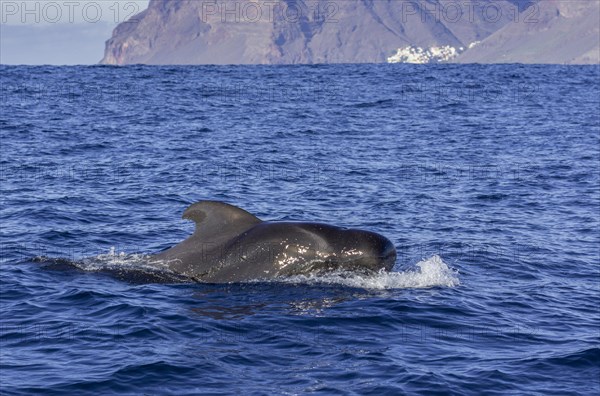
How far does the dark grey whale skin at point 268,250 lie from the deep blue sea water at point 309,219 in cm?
35

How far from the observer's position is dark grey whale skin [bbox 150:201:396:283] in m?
17.1

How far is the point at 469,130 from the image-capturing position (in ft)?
134

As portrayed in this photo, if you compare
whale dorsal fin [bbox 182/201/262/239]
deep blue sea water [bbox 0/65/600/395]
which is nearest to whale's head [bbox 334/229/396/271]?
deep blue sea water [bbox 0/65/600/395]

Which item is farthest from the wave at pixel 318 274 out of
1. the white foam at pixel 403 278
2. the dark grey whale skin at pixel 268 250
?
the dark grey whale skin at pixel 268 250

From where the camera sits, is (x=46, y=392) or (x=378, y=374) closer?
(x=46, y=392)

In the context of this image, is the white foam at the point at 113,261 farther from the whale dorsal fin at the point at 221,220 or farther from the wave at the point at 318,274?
the whale dorsal fin at the point at 221,220

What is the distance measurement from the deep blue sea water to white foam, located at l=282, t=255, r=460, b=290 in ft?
0.15

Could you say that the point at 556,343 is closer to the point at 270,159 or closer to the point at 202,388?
the point at 202,388

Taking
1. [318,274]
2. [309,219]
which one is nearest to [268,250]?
[318,274]

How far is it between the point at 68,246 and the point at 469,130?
2449 cm

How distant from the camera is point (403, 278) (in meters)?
17.7

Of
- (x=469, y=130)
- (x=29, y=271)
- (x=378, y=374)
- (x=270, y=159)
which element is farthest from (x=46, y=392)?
(x=469, y=130)

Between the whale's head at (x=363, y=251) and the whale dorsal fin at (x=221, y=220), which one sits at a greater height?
the whale dorsal fin at (x=221, y=220)

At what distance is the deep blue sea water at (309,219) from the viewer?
13031mm
